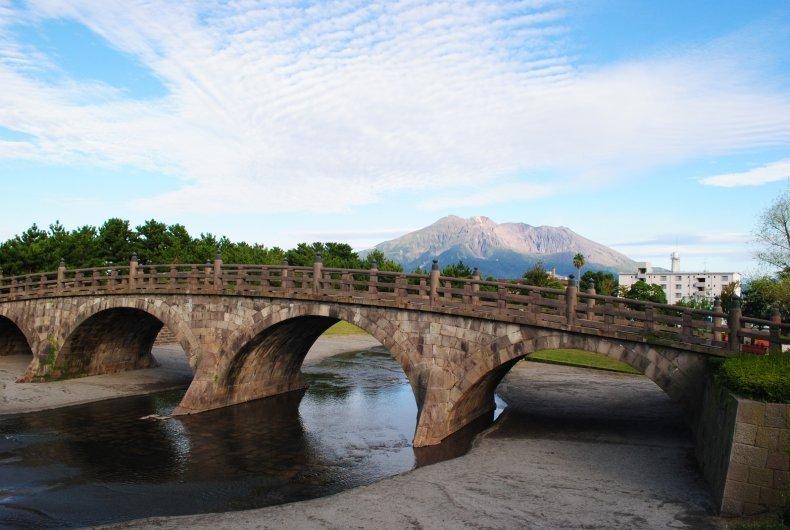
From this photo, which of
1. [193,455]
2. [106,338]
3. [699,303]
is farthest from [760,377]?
[699,303]

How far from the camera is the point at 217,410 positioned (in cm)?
2964

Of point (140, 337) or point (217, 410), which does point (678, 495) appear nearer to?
point (217, 410)

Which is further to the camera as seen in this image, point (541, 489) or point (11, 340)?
point (11, 340)

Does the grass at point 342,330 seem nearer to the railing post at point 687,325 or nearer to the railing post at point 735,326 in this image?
the railing post at point 687,325

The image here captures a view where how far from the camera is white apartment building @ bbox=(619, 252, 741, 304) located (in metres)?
147

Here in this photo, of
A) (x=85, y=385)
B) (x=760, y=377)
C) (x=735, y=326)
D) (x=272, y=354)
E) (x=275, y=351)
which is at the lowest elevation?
(x=85, y=385)

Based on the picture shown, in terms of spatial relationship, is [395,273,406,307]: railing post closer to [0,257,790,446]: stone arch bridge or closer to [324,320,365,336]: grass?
[0,257,790,446]: stone arch bridge

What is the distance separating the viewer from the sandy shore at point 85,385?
31.1 meters

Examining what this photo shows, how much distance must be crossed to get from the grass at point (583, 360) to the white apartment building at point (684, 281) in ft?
349

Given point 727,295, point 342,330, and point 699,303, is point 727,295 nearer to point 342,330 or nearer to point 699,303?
point 342,330

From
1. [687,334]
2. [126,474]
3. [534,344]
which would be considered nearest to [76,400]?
[126,474]

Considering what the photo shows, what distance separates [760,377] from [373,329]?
1483cm

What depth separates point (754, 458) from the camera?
14000mm

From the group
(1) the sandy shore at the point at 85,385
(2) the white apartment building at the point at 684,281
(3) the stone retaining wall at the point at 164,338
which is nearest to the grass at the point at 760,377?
(1) the sandy shore at the point at 85,385
